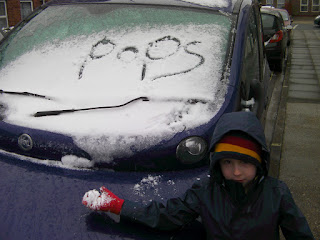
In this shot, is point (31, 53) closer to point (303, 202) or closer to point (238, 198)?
point (238, 198)

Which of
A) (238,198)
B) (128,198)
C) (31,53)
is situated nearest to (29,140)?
(128,198)

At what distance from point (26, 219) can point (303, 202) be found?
252cm

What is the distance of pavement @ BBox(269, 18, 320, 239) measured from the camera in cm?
379

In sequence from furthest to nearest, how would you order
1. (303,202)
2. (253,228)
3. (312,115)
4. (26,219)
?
(312,115), (303,202), (26,219), (253,228)

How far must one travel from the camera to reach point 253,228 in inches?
70.2

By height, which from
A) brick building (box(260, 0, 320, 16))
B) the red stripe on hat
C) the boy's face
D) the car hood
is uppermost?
the red stripe on hat

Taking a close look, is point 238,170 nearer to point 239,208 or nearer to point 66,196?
point 239,208

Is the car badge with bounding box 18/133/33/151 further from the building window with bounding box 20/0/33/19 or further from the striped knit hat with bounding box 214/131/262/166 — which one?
the building window with bounding box 20/0/33/19

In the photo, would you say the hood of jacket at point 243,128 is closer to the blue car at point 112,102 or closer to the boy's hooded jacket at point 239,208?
the boy's hooded jacket at point 239,208

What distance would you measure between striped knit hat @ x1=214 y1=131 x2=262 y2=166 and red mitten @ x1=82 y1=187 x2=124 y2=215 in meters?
0.49

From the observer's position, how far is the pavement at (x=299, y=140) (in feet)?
12.5

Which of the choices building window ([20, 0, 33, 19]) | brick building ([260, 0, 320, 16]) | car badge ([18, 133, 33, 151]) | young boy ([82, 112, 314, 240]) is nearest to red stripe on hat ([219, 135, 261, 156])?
young boy ([82, 112, 314, 240])

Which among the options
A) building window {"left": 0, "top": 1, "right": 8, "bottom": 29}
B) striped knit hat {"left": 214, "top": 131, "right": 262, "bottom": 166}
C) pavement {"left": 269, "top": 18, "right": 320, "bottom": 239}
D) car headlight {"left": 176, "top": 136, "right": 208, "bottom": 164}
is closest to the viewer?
striped knit hat {"left": 214, "top": 131, "right": 262, "bottom": 166}

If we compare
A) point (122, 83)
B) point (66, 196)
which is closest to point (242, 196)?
point (66, 196)
